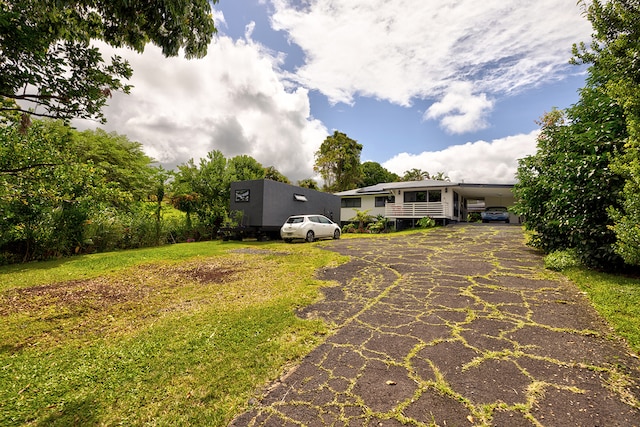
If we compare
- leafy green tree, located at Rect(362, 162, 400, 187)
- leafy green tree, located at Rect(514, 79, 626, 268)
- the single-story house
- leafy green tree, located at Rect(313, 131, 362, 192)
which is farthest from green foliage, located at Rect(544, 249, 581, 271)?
leafy green tree, located at Rect(362, 162, 400, 187)

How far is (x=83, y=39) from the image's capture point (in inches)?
139

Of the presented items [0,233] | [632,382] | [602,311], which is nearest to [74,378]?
[632,382]

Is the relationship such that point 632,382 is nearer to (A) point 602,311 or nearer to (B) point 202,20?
(A) point 602,311

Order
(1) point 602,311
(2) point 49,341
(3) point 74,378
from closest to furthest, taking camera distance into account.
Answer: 1. (3) point 74,378
2. (2) point 49,341
3. (1) point 602,311

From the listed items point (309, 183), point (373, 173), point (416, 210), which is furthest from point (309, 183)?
point (416, 210)

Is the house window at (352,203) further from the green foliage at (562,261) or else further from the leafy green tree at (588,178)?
the green foliage at (562,261)

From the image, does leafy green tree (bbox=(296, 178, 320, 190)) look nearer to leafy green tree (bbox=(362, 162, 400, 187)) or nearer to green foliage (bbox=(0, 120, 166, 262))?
leafy green tree (bbox=(362, 162, 400, 187))

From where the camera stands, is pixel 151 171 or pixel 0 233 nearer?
pixel 0 233

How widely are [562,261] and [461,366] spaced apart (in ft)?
18.6

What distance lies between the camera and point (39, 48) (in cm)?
311

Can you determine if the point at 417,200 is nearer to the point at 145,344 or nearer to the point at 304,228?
the point at 304,228

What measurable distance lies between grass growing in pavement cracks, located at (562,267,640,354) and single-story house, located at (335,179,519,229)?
16394mm

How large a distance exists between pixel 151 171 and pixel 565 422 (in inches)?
849

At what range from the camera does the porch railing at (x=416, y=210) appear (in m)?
21.6
